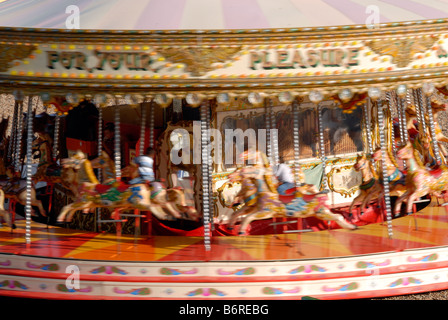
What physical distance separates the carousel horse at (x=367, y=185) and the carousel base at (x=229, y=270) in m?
1.12

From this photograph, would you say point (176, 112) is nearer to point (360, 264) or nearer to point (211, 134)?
point (211, 134)

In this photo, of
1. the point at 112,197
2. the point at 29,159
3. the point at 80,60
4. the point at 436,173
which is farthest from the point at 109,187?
the point at 436,173

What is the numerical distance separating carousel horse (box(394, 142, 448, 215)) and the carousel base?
84cm

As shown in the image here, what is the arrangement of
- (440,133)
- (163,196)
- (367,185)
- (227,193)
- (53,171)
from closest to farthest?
(163,196), (367,185), (53,171), (227,193), (440,133)

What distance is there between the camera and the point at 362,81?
8.32 m

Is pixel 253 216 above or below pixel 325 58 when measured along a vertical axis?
below

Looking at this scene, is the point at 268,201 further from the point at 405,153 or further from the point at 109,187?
the point at 405,153

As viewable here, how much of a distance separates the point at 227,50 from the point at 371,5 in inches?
96.8

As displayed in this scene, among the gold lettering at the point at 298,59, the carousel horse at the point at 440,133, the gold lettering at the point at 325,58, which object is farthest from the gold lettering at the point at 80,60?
the carousel horse at the point at 440,133

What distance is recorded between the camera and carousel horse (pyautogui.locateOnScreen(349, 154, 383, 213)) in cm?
1008

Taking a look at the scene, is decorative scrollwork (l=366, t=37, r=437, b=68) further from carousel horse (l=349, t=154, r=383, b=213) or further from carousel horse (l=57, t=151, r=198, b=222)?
carousel horse (l=57, t=151, r=198, b=222)

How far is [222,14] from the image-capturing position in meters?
8.69

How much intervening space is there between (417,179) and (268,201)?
2.55m

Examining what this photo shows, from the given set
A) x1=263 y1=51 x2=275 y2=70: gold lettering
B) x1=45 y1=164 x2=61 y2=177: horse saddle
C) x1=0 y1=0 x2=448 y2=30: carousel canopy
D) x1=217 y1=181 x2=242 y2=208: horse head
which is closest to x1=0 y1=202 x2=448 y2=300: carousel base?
x1=217 y1=181 x2=242 y2=208: horse head
